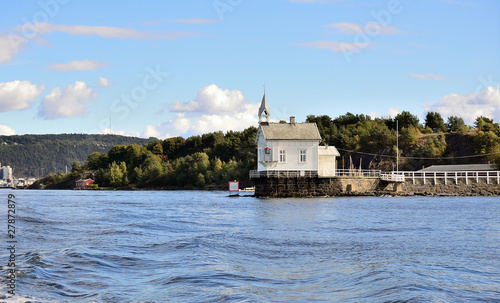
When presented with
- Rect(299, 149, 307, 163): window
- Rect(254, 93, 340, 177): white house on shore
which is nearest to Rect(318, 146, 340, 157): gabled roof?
Rect(254, 93, 340, 177): white house on shore

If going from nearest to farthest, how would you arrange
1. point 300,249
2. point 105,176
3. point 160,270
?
point 160,270
point 300,249
point 105,176

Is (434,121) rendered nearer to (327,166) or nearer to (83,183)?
(327,166)

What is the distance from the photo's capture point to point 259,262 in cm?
1720

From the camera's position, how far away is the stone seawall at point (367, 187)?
186ft

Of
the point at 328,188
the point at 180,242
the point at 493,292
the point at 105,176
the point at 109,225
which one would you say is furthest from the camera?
the point at 105,176

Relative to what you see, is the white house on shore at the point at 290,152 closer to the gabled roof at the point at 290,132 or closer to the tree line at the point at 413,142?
the gabled roof at the point at 290,132

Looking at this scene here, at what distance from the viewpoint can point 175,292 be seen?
13.1 m

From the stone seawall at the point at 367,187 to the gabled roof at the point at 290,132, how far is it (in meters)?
4.26

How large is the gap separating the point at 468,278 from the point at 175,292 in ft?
24.3

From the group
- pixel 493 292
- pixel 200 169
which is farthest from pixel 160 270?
pixel 200 169

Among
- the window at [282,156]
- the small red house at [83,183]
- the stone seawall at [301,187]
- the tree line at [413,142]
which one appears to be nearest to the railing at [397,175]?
the stone seawall at [301,187]

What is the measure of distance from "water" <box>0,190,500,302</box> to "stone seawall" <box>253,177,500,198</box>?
27.3 metres

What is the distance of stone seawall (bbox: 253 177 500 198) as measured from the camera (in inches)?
2234

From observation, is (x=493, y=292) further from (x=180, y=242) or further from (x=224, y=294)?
(x=180, y=242)
